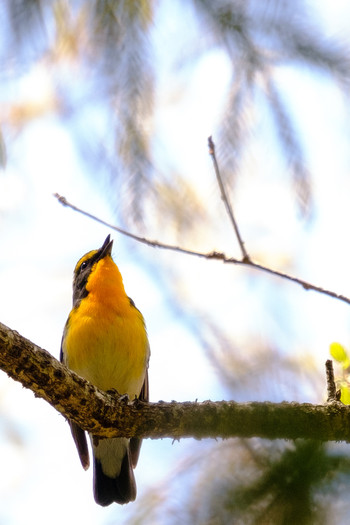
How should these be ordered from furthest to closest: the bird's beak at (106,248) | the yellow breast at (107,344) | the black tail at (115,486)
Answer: the bird's beak at (106,248), the black tail at (115,486), the yellow breast at (107,344)

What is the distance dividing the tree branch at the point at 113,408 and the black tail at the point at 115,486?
2.30 m

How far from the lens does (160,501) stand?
1.32 metres

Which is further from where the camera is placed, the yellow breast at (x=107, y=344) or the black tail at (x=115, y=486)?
the black tail at (x=115, y=486)

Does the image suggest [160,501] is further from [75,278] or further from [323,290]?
[75,278]

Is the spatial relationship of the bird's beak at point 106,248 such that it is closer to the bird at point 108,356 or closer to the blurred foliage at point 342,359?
the bird at point 108,356

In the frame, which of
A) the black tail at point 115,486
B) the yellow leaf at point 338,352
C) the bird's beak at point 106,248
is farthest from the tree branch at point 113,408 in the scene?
the bird's beak at point 106,248

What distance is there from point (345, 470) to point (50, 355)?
2.17m

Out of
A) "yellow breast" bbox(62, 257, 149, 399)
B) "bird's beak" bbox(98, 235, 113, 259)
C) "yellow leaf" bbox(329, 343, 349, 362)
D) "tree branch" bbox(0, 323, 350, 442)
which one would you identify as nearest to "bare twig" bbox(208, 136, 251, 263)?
"yellow leaf" bbox(329, 343, 349, 362)

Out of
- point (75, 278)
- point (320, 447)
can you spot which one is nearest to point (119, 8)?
point (320, 447)

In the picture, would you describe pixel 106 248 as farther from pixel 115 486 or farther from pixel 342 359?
→ pixel 342 359

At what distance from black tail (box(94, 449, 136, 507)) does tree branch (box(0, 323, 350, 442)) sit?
90.6 inches

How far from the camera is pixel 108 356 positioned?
17.8 ft

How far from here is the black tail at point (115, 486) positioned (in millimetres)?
5875

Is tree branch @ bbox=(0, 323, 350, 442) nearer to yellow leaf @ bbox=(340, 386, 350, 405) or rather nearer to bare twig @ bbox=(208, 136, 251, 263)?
yellow leaf @ bbox=(340, 386, 350, 405)
